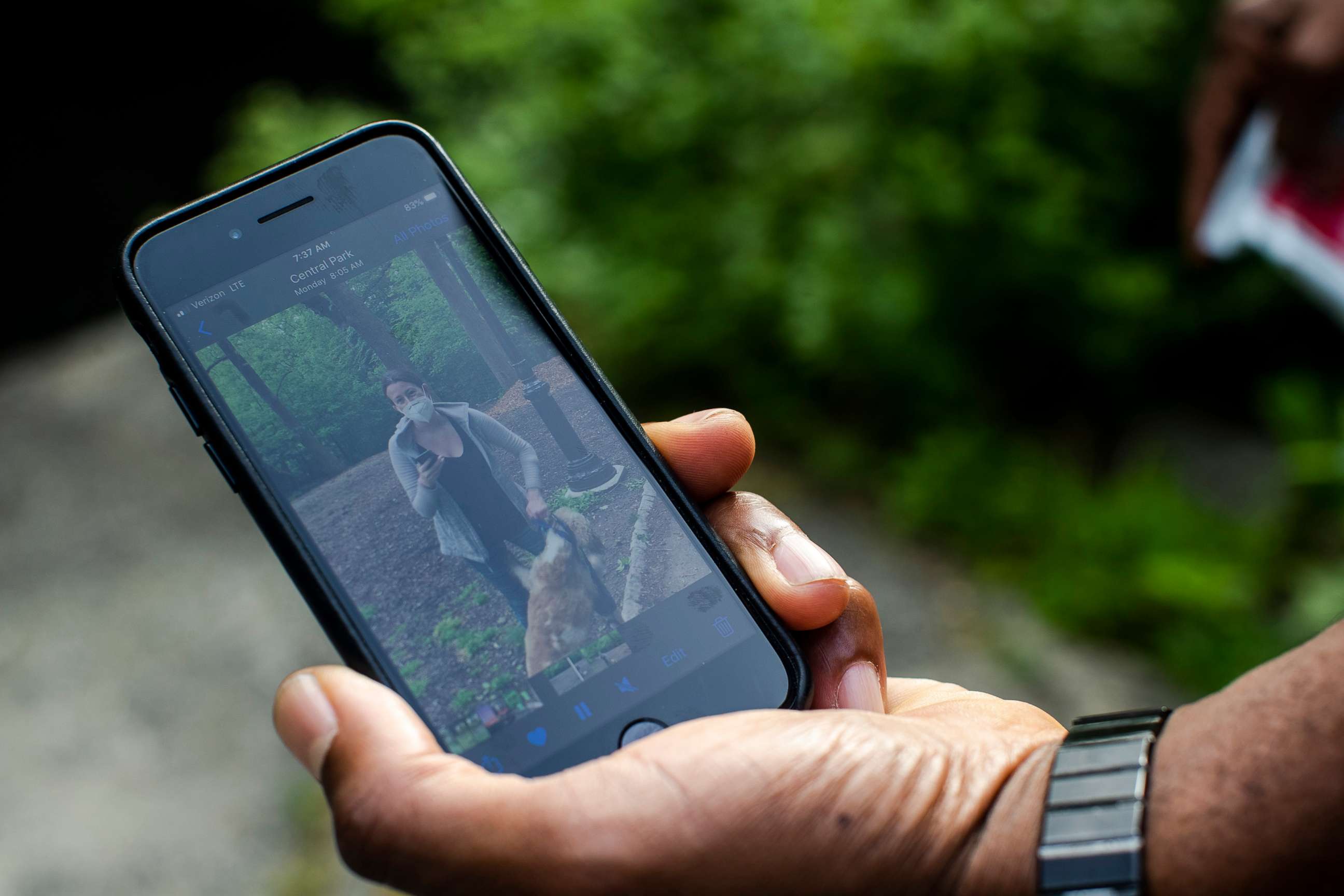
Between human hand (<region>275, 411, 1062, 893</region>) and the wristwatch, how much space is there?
0.13ft

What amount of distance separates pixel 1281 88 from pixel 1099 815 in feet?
7.67

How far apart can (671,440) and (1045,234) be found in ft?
6.42

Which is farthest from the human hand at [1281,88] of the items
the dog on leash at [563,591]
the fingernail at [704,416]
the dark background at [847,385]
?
the dog on leash at [563,591]

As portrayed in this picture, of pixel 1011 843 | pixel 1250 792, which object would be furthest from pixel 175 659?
pixel 1250 792

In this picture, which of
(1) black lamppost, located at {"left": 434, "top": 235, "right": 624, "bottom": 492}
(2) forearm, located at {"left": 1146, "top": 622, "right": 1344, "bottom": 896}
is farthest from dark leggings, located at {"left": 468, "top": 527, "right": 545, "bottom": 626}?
(2) forearm, located at {"left": 1146, "top": 622, "right": 1344, "bottom": 896}

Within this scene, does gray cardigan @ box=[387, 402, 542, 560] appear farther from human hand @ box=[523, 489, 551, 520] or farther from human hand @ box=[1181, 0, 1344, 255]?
human hand @ box=[1181, 0, 1344, 255]

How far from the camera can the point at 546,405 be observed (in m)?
1.29

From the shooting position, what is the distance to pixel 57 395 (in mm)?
3969

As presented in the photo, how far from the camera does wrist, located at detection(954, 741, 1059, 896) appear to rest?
102cm

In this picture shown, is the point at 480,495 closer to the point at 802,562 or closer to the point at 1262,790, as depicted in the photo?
the point at 802,562

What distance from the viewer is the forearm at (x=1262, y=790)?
92 cm

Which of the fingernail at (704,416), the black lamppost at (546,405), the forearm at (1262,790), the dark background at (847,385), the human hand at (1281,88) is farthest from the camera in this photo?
the dark background at (847,385)

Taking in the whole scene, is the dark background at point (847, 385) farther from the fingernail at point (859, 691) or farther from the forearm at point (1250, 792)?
A: the forearm at point (1250, 792)

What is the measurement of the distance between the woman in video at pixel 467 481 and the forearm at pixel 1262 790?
0.71m
